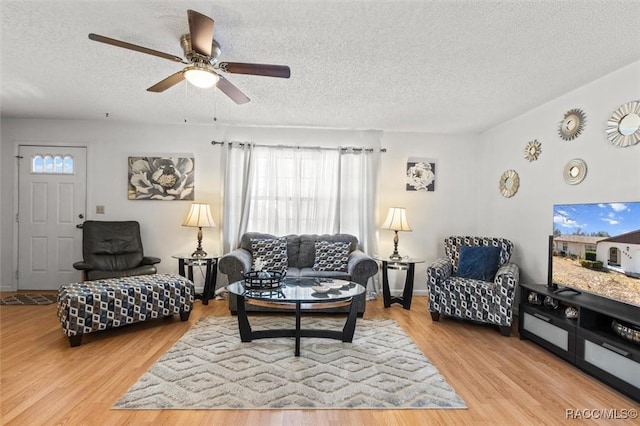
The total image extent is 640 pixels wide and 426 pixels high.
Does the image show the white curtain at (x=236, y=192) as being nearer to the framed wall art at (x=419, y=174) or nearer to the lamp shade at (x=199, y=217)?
the lamp shade at (x=199, y=217)

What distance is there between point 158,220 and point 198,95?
2.07 metres

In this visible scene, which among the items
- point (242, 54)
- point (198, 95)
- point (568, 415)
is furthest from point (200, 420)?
point (198, 95)

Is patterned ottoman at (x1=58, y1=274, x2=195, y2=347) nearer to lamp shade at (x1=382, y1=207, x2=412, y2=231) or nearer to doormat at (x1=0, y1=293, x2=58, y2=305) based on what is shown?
doormat at (x1=0, y1=293, x2=58, y2=305)

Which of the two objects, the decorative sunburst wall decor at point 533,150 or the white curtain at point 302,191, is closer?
the decorative sunburst wall decor at point 533,150

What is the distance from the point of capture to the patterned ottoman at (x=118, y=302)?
2.82 metres

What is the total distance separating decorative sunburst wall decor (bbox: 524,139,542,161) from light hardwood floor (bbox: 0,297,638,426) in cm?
200

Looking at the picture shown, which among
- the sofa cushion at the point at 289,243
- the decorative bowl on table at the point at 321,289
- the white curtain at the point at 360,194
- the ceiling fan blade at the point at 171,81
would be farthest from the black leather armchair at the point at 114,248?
the white curtain at the point at 360,194

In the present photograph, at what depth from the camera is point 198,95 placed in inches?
139

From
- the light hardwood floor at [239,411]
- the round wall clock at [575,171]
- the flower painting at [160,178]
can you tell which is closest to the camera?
the light hardwood floor at [239,411]

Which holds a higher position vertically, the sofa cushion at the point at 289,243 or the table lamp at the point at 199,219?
the table lamp at the point at 199,219

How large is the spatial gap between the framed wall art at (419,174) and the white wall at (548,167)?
0.77 metres

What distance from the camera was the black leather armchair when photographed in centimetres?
413

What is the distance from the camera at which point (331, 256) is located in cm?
414

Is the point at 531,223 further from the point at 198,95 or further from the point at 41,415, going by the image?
the point at 41,415
